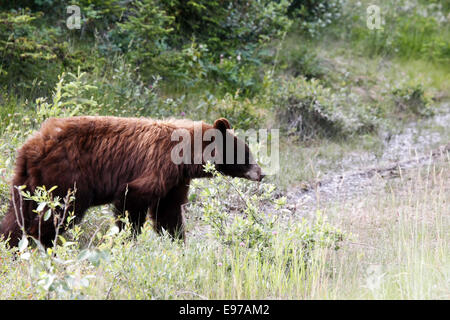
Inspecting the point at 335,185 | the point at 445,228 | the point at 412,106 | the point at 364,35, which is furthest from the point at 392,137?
the point at 445,228

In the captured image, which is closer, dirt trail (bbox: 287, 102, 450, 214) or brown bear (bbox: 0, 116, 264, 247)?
brown bear (bbox: 0, 116, 264, 247)

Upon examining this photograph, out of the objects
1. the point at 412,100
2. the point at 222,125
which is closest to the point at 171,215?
the point at 222,125

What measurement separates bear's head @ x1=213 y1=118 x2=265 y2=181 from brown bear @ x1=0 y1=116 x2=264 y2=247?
10 mm

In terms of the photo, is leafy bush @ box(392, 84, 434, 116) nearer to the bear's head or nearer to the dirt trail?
the dirt trail

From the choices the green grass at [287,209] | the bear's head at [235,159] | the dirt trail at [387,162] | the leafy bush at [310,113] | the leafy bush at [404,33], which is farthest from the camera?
the leafy bush at [404,33]

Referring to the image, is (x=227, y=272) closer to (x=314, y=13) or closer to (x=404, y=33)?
(x=314, y=13)

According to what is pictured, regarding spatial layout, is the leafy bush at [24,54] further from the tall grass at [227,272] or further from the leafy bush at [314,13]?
the leafy bush at [314,13]

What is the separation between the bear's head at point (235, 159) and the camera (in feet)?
19.6

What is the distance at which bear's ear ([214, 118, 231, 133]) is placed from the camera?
5820 millimetres

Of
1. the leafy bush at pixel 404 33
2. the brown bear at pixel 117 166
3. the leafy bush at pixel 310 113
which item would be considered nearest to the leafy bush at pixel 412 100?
the leafy bush at pixel 310 113

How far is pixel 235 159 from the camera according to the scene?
6.08 meters

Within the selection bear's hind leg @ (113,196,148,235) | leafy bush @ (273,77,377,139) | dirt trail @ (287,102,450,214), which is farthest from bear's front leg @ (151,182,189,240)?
leafy bush @ (273,77,377,139)

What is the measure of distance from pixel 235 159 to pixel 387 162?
4006 mm
